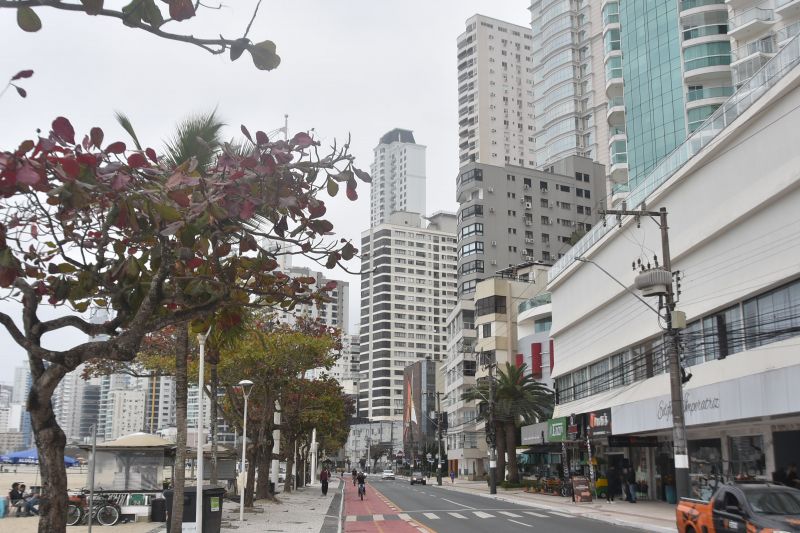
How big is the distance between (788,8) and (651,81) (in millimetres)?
13838

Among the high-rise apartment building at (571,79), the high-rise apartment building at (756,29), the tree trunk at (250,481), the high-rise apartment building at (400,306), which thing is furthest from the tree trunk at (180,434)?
the high-rise apartment building at (400,306)

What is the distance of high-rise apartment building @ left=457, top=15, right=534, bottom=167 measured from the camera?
141 m

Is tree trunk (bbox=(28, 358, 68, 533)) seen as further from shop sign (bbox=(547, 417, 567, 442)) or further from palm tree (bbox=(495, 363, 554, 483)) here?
palm tree (bbox=(495, 363, 554, 483))

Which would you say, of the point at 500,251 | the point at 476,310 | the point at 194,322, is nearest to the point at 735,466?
the point at 194,322

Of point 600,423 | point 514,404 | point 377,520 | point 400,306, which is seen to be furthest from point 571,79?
point 377,520

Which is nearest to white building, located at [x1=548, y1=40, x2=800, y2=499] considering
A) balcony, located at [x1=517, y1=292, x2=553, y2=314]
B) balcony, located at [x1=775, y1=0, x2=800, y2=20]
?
balcony, located at [x1=775, y1=0, x2=800, y2=20]

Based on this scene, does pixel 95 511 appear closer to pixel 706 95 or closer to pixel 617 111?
pixel 706 95

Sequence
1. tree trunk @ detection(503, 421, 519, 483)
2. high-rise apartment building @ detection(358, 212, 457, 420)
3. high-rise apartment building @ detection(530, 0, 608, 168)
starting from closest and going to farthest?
tree trunk @ detection(503, 421, 519, 483) < high-rise apartment building @ detection(530, 0, 608, 168) < high-rise apartment building @ detection(358, 212, 457, 420)

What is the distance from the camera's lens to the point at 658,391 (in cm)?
3397

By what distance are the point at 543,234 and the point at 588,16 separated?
3084 centimetres

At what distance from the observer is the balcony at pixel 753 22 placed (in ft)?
191

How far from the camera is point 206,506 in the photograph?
62.7 feet

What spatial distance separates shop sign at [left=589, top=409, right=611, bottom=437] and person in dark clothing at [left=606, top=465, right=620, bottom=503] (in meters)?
2.56

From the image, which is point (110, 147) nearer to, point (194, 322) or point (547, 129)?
point (194, 322)
